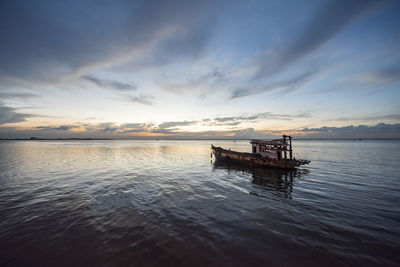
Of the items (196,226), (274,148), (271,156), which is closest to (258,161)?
(271,156)

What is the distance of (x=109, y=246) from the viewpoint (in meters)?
7.31

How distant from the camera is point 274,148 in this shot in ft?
94.0

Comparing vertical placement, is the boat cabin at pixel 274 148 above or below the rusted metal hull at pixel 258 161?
above

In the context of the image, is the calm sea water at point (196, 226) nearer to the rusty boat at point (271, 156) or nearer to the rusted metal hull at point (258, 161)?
the rusted metal hull at point (258, 161)

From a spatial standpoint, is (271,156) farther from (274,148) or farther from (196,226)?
(196,226)

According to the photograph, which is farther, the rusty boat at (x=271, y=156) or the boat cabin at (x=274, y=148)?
the boat cabin at (x=274, y=148)

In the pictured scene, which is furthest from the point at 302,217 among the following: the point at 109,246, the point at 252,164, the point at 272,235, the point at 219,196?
the point at 252,164

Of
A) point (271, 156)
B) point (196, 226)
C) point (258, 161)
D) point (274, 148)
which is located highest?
point (274, 148)

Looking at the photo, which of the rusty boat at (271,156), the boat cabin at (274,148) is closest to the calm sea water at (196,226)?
the rusty boat at (271,156)

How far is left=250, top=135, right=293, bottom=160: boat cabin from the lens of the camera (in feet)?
88.8

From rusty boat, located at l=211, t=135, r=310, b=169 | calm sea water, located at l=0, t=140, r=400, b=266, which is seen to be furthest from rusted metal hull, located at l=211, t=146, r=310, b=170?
calm sea water, located at l=0, t=140, r=400, b=266

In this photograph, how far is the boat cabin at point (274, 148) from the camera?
88.8 ft

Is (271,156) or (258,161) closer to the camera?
(258,161)

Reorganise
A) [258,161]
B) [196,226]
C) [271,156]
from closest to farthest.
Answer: [196,226] < [258,161] < [271,156]
